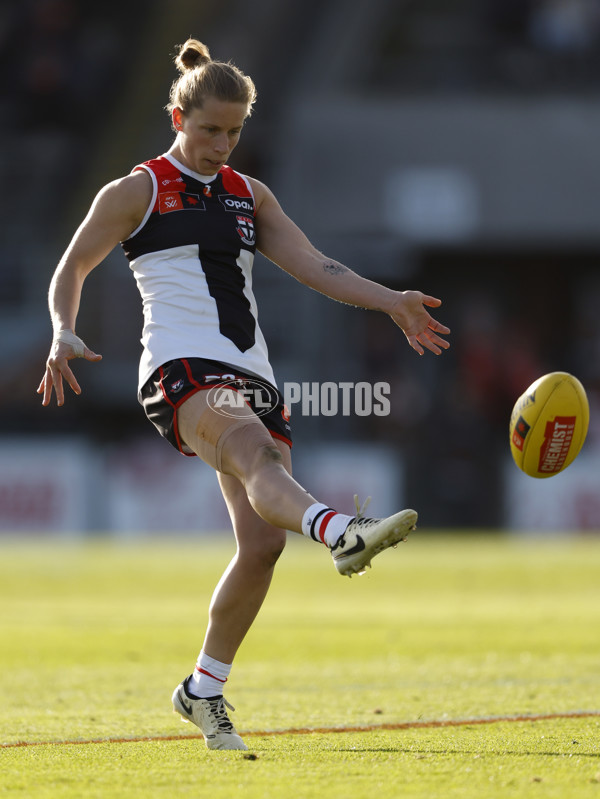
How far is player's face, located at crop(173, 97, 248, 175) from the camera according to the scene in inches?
197

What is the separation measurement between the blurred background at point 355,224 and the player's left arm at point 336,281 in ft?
52.2

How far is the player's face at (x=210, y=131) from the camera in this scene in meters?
5.02

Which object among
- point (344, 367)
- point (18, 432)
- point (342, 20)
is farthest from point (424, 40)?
point (18, 432)

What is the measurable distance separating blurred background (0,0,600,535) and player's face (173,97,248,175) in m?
16.2

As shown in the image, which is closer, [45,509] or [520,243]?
[45,509]

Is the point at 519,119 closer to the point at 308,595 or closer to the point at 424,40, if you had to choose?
the point at 424,40

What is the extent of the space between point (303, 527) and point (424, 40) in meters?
24.3

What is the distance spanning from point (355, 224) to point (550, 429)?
2088 cm

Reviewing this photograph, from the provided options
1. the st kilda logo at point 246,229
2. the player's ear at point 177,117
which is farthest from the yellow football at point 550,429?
the player's ear at point 177,117

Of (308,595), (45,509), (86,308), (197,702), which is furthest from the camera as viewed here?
(86,308)

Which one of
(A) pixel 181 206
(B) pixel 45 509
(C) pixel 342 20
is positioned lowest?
(B) pixel 45 509

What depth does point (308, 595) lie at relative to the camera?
14242mm

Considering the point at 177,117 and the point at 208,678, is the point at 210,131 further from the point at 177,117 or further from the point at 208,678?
the point at 208,678

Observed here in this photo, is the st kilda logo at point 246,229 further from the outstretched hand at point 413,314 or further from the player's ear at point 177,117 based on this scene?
the outstretched hand at point 413,314
